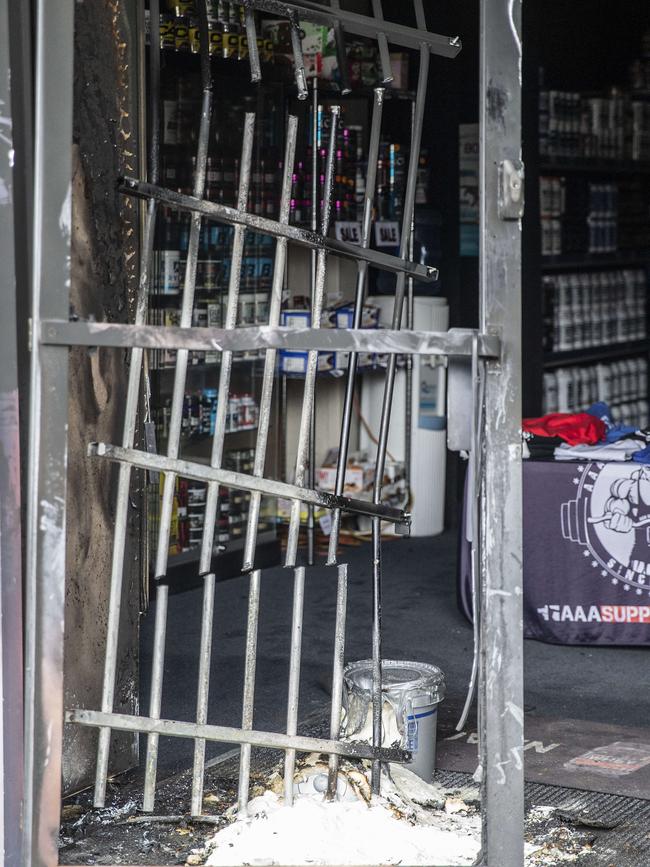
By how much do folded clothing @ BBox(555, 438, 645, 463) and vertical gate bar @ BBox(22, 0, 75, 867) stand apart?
312 centimetres

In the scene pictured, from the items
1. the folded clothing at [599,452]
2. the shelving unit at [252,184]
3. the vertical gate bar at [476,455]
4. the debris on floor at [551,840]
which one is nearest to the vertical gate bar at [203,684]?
the vertical gate bar at [476,455]

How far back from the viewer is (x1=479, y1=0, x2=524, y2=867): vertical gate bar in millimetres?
2623

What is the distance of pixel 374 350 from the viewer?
2633 millimetres

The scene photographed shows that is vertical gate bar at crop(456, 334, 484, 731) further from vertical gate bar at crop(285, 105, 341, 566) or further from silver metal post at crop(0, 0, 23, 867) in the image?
silver metal post at crop(0, 0, 23, 867)

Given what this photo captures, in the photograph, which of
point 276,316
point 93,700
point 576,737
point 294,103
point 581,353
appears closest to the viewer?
point 276,316

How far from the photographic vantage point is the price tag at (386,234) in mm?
7414

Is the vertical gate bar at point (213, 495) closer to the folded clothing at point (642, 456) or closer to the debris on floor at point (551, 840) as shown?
the debris on floor at point (551, 840)

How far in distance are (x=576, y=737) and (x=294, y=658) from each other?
146cm

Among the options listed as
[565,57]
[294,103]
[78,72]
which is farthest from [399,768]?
[565,57]

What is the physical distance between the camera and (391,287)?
7.64 meters

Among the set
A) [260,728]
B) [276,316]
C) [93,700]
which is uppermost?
[276,316]

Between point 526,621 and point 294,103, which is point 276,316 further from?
point 294,103

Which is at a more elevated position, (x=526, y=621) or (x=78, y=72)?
(x=78, y=72)

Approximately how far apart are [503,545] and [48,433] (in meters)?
0.95
